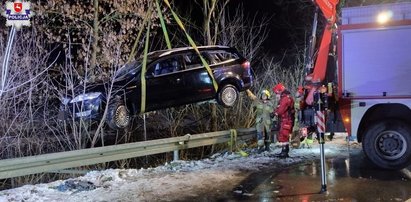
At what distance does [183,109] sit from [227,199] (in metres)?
6.52

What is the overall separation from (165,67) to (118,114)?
1592 mm

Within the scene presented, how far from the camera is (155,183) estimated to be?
8.27m

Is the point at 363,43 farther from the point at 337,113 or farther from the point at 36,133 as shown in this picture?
the point at 36,133

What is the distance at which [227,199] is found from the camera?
7.25 m

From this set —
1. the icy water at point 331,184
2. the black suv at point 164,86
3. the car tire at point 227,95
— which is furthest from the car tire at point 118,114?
the icy water at point 331,184

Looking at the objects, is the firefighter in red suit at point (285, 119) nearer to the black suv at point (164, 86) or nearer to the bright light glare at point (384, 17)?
the black suv at point (164, 86)

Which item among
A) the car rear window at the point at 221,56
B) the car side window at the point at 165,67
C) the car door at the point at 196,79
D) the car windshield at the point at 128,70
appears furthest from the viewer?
the car rear window at the point at 221,56

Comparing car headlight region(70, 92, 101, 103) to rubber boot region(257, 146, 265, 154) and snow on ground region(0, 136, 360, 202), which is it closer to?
snow on ground region(0, 136, 360, 202)

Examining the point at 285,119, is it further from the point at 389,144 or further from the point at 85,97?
the point at 85,97

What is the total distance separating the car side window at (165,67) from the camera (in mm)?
10844

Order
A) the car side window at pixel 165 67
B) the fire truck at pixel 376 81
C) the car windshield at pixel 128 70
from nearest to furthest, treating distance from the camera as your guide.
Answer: the fire truck at pixel 376 81
the car windshield at pixel 128 70
the car side window at pixel 165 67

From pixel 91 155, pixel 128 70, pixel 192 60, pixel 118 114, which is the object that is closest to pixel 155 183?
pixel 91 155

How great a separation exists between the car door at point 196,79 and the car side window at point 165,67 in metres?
0.21

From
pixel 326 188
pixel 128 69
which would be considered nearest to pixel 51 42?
pixel 128 69
